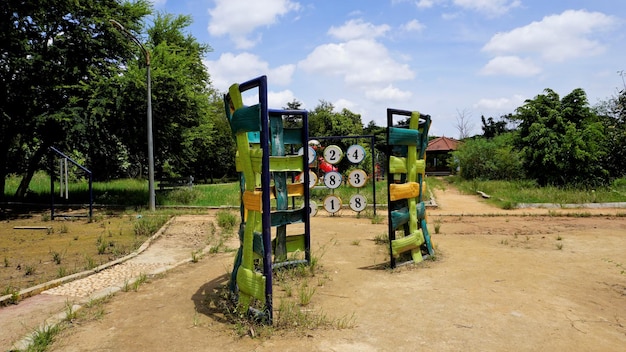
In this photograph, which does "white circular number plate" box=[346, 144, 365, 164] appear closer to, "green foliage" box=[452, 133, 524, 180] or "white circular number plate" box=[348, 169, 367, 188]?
"white circular number plate" box=[348, 169, 367, 188]

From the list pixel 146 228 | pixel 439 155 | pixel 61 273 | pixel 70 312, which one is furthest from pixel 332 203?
pixel 439 155

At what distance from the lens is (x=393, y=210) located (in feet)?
20.6

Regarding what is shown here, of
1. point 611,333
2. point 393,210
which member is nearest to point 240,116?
point 393,210

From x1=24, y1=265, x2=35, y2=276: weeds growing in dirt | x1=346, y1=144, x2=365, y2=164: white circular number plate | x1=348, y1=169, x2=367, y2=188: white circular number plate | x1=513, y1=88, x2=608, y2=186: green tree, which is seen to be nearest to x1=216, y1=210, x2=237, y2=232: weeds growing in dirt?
x1=348, y1=169, x2=367, y2=188: white circular number plate

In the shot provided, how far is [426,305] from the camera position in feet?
14.7

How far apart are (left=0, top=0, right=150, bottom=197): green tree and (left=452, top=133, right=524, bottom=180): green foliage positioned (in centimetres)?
2021

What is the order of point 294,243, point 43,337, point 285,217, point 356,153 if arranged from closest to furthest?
point 43,337 → point 285,217 → point 294,243 → point 356,153

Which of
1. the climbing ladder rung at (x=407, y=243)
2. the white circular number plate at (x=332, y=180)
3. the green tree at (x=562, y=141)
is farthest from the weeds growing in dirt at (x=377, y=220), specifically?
the green tree at (x=562, y=141)

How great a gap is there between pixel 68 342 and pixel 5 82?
47.8 ft

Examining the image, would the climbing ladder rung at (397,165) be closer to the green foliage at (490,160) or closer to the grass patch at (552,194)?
the grass patch at (552,194)

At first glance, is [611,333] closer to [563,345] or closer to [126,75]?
[563,345]

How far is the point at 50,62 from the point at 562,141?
69.3ft

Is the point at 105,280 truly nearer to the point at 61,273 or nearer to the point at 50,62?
the point at 61,273

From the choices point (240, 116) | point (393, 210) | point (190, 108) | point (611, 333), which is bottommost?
point (611, 333)
